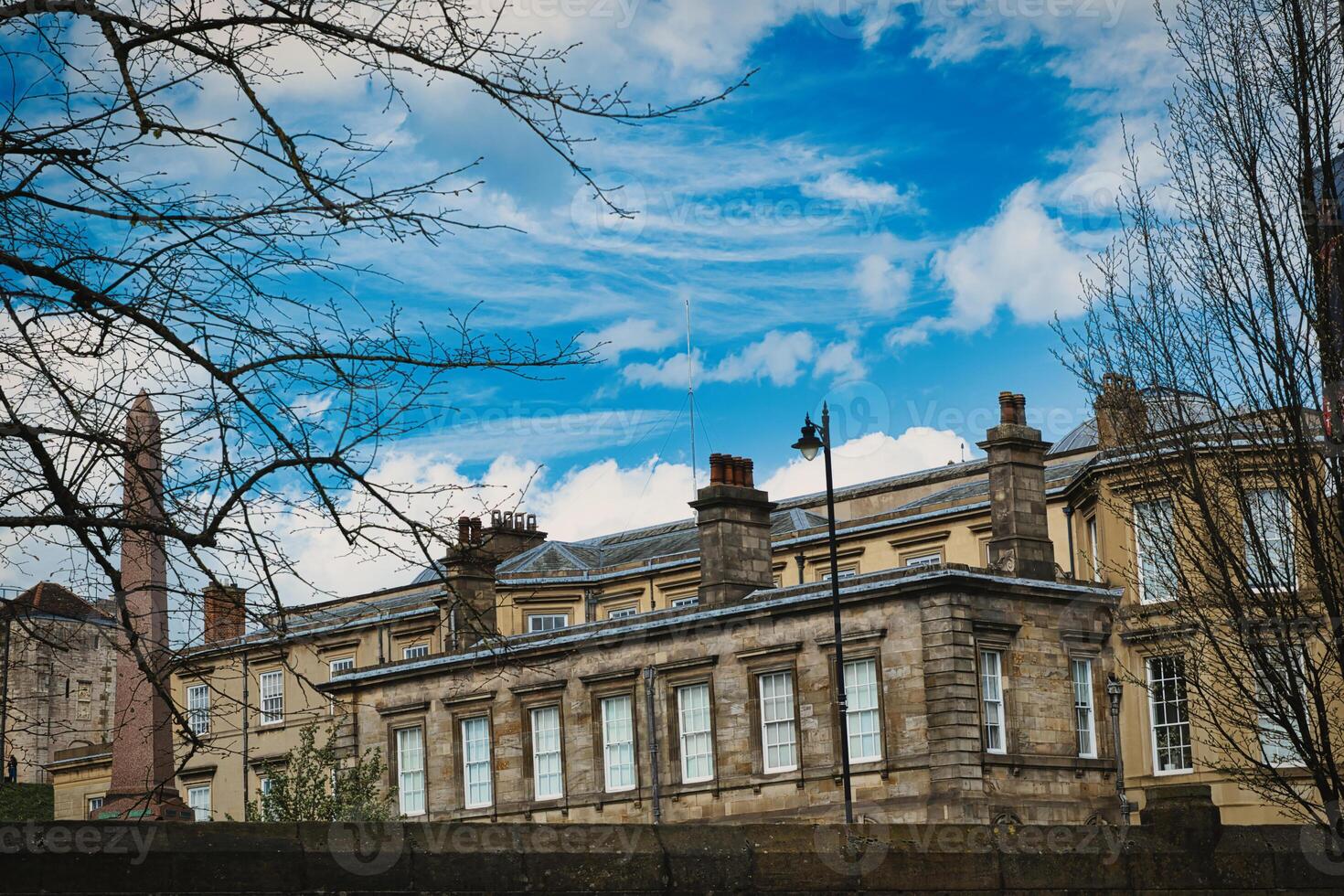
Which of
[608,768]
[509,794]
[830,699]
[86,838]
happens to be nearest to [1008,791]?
[830,699]

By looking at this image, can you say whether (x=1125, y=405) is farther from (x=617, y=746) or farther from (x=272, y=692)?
(x=272, y=692)

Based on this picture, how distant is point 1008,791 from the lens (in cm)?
3275

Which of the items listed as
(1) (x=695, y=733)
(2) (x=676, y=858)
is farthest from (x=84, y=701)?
(2) (x=676, y=858)

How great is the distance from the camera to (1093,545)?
38.8 meters

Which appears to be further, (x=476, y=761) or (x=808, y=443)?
(x=476, y=761)

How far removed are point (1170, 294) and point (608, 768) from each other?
2195 centimetres

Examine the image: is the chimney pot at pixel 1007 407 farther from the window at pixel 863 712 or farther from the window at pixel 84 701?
the window at pixel 84 701

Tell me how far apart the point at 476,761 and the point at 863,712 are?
34.7 ft

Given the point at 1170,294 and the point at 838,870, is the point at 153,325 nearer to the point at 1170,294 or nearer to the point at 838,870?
the point at 838,870

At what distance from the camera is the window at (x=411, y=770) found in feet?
132

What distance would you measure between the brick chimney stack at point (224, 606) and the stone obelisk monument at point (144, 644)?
26 centimetres

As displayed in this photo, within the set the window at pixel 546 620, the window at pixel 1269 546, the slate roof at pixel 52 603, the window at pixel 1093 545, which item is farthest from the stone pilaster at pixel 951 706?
the slate roof at pixel 52 603

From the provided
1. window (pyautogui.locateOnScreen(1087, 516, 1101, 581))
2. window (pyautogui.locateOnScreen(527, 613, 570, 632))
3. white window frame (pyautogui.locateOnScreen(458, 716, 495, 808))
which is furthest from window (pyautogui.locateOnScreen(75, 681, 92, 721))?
window (pyautogui.locateOnScreen(1087, 516, 1101, 581))

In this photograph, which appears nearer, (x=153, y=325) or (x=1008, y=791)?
(x=153, y=325)
